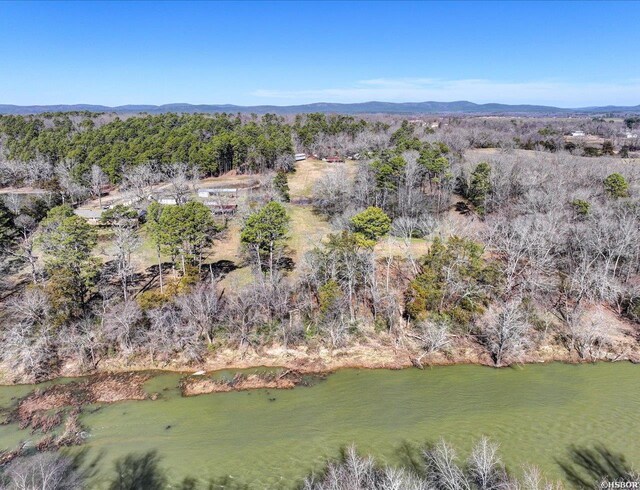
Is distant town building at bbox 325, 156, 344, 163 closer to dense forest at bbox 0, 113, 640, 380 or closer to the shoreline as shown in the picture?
dense forest at bbox 0, 113, 640, 380

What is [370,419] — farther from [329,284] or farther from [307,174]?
[307,174]

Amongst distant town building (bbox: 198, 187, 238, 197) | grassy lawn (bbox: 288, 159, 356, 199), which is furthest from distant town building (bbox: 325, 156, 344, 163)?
distant town building (bbox: 198, 187, 238, 197)

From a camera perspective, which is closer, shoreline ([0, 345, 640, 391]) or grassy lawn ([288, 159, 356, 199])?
shoreline ([0, 345, 640, 391])

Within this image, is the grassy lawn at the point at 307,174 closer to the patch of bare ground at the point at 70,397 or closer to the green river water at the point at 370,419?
the patch of bare ground at the point at 70,397

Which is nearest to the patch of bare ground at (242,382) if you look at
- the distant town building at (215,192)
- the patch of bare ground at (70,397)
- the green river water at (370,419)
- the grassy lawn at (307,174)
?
the green river water at (370,419)

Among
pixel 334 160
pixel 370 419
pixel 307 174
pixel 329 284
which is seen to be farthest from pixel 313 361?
pixel 334 160

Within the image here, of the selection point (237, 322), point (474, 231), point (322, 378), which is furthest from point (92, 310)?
point (474, 231)

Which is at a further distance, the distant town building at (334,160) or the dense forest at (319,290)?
the distant town building at (334,160)

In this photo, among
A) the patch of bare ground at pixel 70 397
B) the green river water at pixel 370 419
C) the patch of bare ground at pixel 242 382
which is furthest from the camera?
the patch of bare ground at pixel 242 382
